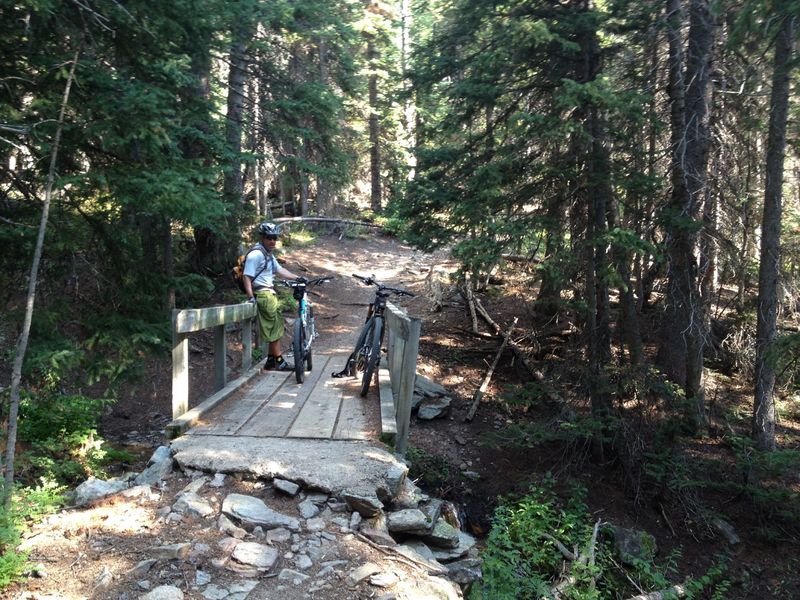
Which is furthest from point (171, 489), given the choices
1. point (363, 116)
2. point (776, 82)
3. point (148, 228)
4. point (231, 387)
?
point (363, 116)

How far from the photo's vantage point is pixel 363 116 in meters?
27.7

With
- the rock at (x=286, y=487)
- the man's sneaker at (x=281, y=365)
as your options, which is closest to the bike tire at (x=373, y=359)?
the man's sneaker at (x=281, y=365)

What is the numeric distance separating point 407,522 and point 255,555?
3.92ft

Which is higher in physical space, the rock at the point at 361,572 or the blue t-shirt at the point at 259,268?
the blue t-shirt at the point at 259,268

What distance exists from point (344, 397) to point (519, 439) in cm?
339

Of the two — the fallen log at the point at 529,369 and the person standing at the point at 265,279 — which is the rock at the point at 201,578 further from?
the fallen log at the point at 529,369

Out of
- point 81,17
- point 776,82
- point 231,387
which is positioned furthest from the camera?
point 776,82

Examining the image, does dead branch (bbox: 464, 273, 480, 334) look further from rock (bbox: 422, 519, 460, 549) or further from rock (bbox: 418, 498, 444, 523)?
rock (bbox: 422, 519, 460, 549)

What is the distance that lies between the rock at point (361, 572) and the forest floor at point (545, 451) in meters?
4.75

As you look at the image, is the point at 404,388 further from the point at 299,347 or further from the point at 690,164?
the point at 690,164

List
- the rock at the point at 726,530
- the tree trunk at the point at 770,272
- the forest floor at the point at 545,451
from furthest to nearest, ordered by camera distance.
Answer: the tree trunk at the point at 770,272 < the rock at the point at 726,530 < the forest floor at the point at 545,451

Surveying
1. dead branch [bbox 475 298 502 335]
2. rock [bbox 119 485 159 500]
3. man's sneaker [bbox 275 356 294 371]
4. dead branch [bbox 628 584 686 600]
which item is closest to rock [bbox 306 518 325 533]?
rock [bbox 119 485 159 500]

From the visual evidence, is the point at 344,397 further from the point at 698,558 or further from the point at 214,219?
the point at 698,558

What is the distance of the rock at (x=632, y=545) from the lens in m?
7.32
